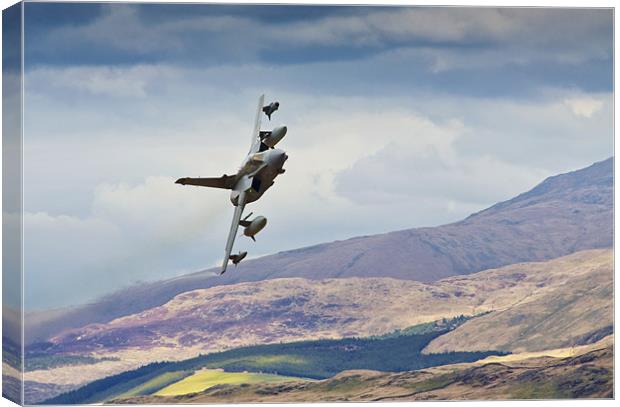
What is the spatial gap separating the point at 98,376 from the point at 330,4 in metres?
11.6

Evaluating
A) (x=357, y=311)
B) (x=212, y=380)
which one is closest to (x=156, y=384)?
(x=212, y=380)

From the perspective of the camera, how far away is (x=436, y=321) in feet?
217

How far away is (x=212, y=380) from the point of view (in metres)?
62.2

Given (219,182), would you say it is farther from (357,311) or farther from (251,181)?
(357,311)

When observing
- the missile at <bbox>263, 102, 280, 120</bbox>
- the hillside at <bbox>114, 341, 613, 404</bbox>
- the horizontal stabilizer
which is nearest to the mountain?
the hillside at <bbox>114, 341, 613, 404</bbox>

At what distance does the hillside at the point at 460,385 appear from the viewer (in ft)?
193

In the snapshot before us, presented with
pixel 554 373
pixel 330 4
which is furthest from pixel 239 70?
pixel 554 373

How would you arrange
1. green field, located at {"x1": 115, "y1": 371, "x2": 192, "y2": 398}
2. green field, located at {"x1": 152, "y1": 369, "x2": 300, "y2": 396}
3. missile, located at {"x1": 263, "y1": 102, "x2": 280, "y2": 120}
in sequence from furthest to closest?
green field, located at {"x1": 152, "y1": 369, "x2": 300, "y2": 396}, green field, located at {"x1": 115, "y1": 371, "x2": 192, "y2": 398}, missile, located at {"x1": 263, "y1": 102, "x2": 280, "y2": 120}

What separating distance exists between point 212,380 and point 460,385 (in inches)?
270

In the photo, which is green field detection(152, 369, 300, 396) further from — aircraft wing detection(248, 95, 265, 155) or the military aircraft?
the military aircraft

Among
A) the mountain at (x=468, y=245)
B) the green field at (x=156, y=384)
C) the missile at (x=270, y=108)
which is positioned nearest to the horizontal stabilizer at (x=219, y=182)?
the missile at (x=270, y=108)

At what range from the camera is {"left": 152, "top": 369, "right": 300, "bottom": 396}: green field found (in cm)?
6116

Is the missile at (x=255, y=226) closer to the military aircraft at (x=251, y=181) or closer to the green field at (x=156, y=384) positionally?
the military aircraft at (x=251, y=181)

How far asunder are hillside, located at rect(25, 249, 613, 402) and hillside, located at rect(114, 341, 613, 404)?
113 centimetres
